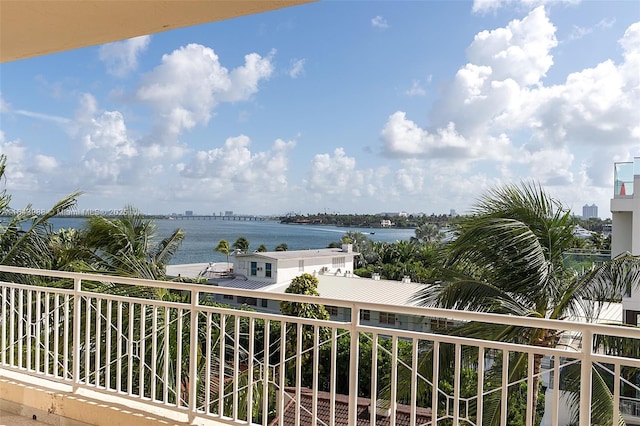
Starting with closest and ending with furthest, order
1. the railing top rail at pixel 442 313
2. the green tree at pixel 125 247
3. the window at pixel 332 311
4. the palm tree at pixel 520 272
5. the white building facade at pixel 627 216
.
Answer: the railing top rail at pixel 442 313 → the palm tree at pixel 520 272 → the green tree at pixel 125 247 → the white building facade at pixel 627 216 → the window at pixel 332 311

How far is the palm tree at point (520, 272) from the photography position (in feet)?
17.9

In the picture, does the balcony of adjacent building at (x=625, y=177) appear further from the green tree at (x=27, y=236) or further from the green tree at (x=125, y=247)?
the green tree at (x=27, y=236)

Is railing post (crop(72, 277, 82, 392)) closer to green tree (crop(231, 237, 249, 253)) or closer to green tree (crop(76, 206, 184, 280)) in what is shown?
green tree (crop(76, 206, 184, 280))

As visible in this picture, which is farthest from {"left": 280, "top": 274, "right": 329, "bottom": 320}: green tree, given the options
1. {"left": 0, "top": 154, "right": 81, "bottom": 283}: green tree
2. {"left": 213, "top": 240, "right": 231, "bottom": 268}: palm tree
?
{"left": 213, "top": 240, "right": 231, "bottom": 268}: palm tree

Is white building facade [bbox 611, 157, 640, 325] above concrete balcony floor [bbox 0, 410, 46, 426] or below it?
above

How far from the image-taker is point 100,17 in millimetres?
1850

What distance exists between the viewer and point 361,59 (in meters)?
37.7

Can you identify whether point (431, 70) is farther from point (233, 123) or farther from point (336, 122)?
point (233, 123)

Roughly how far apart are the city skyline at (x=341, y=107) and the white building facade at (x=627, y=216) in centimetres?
1653

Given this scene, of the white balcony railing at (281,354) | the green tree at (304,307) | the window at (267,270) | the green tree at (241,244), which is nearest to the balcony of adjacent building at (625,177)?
the white balcony railing at (281,354)

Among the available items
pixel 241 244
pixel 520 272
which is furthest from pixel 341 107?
pixel 520 272

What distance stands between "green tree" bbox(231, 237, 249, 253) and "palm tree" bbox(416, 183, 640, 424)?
23104mm

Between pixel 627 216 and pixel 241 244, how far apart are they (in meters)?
21.9

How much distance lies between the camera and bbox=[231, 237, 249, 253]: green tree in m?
28.9
